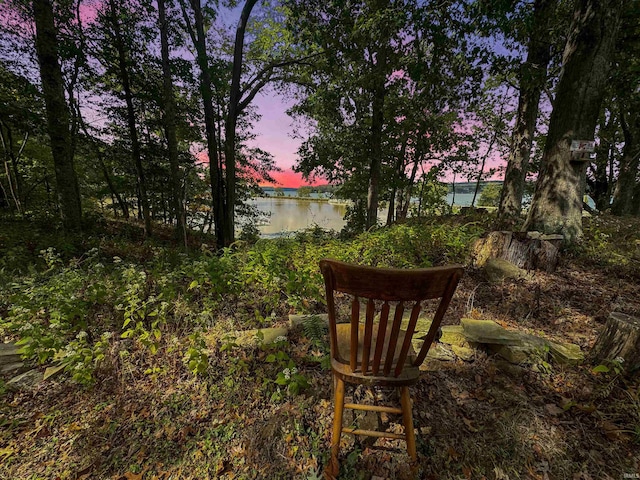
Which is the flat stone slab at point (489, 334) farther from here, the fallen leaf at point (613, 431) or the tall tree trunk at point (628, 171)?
the tall tree trunk at point (628, 171)

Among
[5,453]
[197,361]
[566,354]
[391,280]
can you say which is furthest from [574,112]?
[5,453]

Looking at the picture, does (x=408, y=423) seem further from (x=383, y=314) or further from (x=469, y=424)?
(x=383, y=314)

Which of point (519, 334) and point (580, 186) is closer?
point (519, 334)

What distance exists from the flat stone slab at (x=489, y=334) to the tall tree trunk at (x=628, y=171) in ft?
36.0

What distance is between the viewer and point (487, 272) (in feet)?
9.93

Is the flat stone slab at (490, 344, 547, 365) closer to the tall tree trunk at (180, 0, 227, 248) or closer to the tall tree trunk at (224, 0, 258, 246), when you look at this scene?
the tall tree trunk at (224, 0, 258, 246)

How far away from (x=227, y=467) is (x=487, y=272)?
3169 millimetres

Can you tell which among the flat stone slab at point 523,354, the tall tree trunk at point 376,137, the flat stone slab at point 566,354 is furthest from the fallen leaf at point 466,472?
the tall tree trunk at point 376,137

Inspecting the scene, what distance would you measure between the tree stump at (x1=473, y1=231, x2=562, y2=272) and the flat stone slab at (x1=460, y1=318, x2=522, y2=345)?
4.60ft

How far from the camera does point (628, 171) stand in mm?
8367

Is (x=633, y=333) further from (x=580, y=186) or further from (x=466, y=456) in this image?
(x=580, y=186)

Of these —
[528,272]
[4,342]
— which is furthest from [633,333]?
[4,342]

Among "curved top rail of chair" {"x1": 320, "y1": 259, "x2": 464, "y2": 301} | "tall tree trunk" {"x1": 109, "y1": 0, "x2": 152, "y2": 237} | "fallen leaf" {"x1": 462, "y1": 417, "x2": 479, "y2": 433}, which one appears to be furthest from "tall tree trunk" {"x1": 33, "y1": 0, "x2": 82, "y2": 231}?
"fallen leaf" {"x1": 462, "y1": 417, "x2": 479, "y2": 433}

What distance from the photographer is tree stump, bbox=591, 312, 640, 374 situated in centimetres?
157
